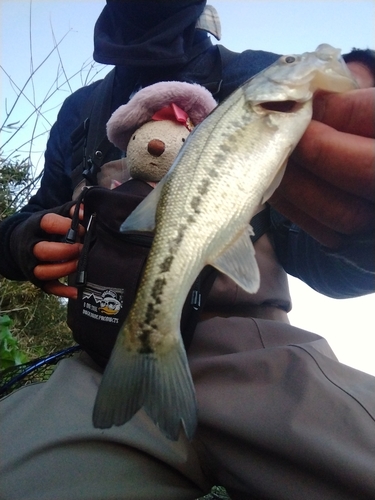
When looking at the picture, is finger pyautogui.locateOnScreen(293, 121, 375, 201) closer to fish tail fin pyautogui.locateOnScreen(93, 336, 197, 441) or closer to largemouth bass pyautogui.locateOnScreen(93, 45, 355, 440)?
largemouth bass pyautogui.locateOnScreen(93, 45, 355, 440)

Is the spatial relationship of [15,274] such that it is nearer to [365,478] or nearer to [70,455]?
[70,455]

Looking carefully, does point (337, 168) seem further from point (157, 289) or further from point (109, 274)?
point (109, 274)

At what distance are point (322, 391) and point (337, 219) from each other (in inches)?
20.3

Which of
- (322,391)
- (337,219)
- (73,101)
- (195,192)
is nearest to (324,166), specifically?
(337,219)

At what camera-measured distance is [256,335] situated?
141 cm

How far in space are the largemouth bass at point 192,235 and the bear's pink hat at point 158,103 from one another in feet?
2.29

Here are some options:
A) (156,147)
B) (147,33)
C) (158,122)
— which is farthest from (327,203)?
(147,33)

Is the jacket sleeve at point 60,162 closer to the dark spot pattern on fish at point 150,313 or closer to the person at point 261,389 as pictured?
the person at point 261,389

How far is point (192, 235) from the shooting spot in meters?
0.86

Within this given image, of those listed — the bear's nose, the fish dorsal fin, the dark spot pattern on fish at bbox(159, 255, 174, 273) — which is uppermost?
the bear's nose

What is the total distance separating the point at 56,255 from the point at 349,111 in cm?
115

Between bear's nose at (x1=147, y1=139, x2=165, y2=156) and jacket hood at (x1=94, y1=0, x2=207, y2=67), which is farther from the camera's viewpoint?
jacket hood at (x1=94, y1=0, x2=207, y2=67)

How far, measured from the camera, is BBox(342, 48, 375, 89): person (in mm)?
1559

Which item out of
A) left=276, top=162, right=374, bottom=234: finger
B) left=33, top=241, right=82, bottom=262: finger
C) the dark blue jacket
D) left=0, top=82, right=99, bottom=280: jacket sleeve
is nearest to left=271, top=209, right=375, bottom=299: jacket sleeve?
the dark blue jacket
